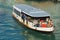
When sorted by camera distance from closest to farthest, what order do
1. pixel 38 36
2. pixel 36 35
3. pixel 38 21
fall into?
pixel 38 36 → pixel 36 35 → pixel 38 21

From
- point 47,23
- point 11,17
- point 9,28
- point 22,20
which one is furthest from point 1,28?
point 11,17

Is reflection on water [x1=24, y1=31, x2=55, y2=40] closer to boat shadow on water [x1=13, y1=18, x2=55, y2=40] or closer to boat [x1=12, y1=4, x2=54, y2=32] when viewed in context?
boat shadow on water [x1=13, y1=18, x2=55, y2=40]

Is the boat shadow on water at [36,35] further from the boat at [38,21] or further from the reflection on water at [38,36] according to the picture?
the boat at [38,21]

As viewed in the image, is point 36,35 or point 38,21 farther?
point 38,21

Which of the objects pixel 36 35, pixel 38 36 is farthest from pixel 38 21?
pixel 38 36

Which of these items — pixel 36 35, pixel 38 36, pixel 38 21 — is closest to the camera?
pixel 38 36

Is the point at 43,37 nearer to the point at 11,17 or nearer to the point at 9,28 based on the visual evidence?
the point at 9,28

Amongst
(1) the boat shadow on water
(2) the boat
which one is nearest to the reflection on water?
(1) the boat shadow on water

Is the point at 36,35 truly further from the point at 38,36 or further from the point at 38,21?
the point at 38,21

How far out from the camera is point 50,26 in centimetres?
3738

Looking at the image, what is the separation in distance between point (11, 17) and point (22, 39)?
17.7m

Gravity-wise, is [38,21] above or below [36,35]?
above

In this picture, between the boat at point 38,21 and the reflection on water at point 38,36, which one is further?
the boat at point 38,21

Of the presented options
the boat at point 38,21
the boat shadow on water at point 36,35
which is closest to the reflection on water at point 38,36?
the boat shadow on water at point 36,35
